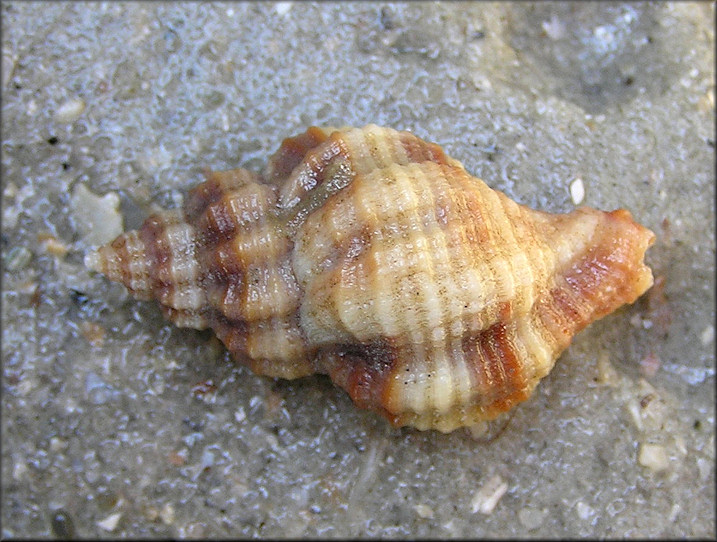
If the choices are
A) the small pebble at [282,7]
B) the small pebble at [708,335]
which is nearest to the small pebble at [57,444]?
the small pebble at [282,7]

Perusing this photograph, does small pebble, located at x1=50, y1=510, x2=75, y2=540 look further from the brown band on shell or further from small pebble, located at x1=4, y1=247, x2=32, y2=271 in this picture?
the brown band on shell

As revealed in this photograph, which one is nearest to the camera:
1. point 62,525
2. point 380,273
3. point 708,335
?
point 380,273

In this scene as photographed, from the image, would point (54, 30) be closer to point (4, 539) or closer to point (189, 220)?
point (189, 220)

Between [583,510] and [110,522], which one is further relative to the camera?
[583,510]

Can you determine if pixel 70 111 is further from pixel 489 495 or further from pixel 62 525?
pixel 489 495

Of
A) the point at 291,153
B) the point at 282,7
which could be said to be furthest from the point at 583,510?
the point at 282,7

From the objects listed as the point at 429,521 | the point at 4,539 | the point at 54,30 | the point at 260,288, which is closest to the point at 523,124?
the point at 260,288
